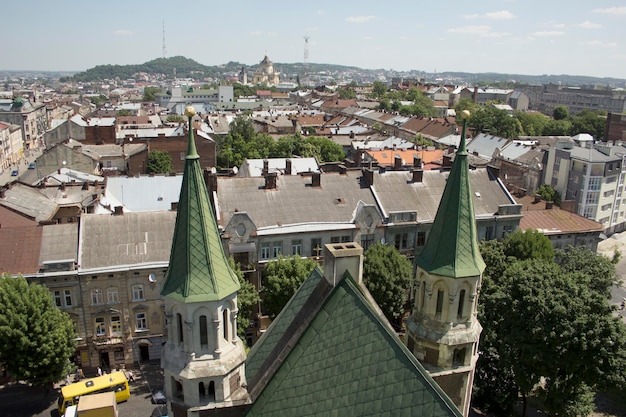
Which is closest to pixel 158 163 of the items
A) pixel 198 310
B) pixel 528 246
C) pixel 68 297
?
pixel 68 297

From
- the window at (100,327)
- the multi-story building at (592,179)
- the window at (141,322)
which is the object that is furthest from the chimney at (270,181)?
the multi-story building at (592,179)

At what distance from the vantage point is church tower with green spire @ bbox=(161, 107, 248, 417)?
20266 millimetres

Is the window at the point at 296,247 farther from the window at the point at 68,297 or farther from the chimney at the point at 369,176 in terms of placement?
the window at the point at 68,297

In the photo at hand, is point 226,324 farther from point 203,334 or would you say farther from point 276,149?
point 276,149

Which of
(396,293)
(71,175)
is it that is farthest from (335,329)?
(71,175)

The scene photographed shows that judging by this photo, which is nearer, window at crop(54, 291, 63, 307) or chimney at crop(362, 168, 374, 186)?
window at crop(54, 291, 63, 307)

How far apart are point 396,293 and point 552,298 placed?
16.1 meters

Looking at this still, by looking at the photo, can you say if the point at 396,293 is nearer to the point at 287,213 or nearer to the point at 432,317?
the point at 287,213

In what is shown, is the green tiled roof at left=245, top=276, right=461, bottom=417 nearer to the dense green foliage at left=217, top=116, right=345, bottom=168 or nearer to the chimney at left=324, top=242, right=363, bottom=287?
the chimney at left=324, top=242, right=363, bottom=287

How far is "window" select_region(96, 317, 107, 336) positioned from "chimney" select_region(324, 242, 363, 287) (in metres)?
34.6

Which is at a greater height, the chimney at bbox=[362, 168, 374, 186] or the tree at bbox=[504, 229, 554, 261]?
the chimney at bbox=[362, 168, 374, 186]

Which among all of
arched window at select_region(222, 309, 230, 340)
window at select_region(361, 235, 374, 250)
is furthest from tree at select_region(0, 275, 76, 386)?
window at select_region(361, 235, 374, 250)

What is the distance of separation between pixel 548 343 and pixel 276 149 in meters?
98.0

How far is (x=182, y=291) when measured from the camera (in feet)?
66.9
